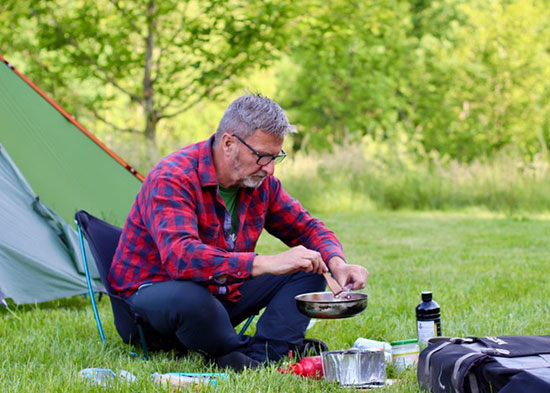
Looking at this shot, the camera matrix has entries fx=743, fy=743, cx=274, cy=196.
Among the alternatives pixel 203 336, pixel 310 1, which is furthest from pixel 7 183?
pixel 310 1

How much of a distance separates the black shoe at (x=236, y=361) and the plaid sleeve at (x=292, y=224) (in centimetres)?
61

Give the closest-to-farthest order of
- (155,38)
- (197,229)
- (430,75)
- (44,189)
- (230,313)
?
1. (197,229)
2. (230,313)
3. (44,189)
4. (155,38)
5. (430,75)

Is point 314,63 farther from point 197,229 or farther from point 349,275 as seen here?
point 197,229

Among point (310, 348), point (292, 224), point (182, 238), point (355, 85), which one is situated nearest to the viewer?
point (182, 238)

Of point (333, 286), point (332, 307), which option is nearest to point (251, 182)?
point (333, 286)

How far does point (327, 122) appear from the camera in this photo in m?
22.6

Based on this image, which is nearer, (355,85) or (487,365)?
(487,365)

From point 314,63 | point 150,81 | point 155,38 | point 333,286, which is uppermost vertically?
point 314,63

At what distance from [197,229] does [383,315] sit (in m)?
1.45

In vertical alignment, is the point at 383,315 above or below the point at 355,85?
below

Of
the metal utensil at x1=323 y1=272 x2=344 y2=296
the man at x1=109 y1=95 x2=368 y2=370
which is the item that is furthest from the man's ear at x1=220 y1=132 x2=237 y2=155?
the metal utensil at x1=323 y1=272 x2=344 y2=296

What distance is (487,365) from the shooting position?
7.16 ft

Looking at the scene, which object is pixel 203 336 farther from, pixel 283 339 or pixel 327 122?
pixel 327 122

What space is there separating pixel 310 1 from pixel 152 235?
7985 millimetres
